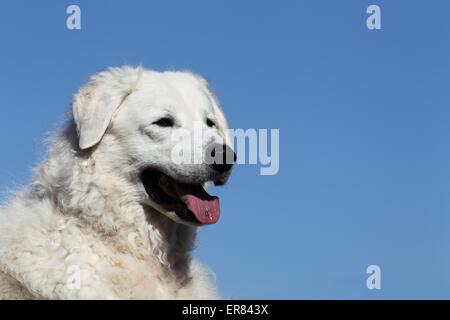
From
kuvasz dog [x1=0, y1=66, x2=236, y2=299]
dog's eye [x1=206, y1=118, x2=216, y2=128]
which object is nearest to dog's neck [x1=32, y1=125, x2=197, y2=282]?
kuvasz dog [x1=0, y1=66, x2=236, y2=299]

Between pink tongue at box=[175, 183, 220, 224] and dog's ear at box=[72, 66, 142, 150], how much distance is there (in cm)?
102

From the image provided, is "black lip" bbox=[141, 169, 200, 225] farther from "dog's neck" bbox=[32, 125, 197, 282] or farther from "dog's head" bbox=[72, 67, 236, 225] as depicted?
"dog's neck" bbox=[32, 125, 197, 282]

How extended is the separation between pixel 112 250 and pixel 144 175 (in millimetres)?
878

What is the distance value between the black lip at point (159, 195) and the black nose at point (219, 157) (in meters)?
0.52

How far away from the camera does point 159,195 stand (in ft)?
34.1

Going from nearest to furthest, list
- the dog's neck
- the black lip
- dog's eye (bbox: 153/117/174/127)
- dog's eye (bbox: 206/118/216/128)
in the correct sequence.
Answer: the dog's neck < the black lip < dog's eye (bbox: 153/117/174/127) < dog's eye (bbox: 206/118/216/128)

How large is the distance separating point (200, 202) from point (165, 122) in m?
0.95

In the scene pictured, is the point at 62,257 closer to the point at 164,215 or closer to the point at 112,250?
the point at 112,250

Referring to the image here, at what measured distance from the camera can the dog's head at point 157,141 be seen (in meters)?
10.2

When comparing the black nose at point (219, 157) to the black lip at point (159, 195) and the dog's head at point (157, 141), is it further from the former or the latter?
the black lip at point (159, 195)

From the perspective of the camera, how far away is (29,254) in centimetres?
984

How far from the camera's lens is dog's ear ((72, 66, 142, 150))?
10.2 metres

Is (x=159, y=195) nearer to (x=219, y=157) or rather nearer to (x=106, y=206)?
(x=106, y=206)
